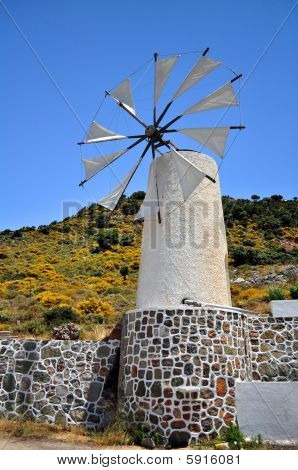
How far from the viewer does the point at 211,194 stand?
1166cm

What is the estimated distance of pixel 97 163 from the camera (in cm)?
1268

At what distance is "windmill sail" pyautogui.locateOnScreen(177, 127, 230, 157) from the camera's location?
37.7 ft

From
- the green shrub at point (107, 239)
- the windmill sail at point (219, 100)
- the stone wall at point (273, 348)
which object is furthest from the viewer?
the green shrub at point (107, 239)

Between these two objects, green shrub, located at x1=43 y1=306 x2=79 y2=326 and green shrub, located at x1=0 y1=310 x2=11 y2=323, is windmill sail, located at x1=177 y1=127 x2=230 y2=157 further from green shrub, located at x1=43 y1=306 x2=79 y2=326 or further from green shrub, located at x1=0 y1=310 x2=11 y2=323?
green shrub, located at x1=0 y1=310 x2=11 y2=323

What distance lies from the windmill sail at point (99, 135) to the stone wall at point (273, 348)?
Answer: 5.96 meters

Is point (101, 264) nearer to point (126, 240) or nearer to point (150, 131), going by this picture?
point (126, 240)

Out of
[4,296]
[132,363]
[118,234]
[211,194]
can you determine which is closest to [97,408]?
[132,363]

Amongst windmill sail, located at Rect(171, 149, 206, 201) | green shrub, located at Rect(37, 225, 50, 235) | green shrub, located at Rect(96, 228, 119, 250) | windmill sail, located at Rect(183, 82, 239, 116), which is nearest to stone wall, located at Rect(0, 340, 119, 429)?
windmill sail, located at Rect(171, 149, 206, 201)

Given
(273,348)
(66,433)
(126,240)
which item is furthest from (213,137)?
Result: (126,240)

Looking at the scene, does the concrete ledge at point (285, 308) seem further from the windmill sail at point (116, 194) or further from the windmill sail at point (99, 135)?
the windmill sail at point (99, 135)

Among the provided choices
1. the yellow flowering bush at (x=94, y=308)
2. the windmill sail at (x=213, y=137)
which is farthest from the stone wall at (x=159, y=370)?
the yellow flowering bush at (x=94, y=308)

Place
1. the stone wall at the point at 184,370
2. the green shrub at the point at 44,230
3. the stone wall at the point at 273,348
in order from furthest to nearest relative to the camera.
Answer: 1. the green shrub at the point at 44,230
2. the stone wall at the point at 273,348
3. the stone wall at the point at 184,370

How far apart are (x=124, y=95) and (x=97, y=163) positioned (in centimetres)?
201

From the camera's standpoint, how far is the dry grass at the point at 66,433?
354 inches
